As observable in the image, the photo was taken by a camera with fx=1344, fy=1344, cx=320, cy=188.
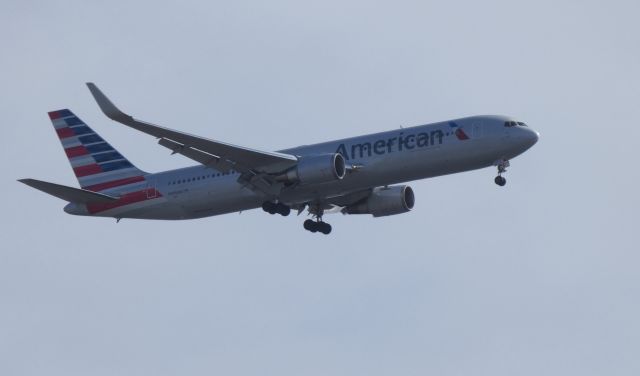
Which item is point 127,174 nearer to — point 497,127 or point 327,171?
point 327,171

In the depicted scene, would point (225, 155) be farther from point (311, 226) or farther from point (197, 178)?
point (311, 226)

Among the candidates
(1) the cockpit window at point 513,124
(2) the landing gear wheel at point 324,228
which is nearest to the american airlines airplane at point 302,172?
(1) the cockpit window at point 513,124

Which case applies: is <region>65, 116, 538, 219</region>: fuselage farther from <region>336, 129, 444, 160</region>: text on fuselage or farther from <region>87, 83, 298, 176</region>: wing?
<region>87, 83, 298, 176</region>: wing

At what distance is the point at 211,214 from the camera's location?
66.8 m

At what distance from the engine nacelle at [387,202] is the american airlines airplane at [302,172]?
2.0 inches

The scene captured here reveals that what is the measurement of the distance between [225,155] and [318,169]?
459 cm

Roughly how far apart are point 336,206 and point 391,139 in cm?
834

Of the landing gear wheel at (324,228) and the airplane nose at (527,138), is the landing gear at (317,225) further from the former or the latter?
the airplane nose at (527,138)

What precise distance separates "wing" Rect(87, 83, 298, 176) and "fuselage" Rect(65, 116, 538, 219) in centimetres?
133

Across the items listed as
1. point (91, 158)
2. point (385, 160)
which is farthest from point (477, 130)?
point (91, 158)

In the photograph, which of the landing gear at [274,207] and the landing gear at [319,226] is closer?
the landing gear at [274,207]

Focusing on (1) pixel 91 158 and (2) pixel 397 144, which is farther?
(1) pixel 91 158

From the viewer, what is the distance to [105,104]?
56.6 metres

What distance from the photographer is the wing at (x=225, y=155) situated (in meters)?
61.4
